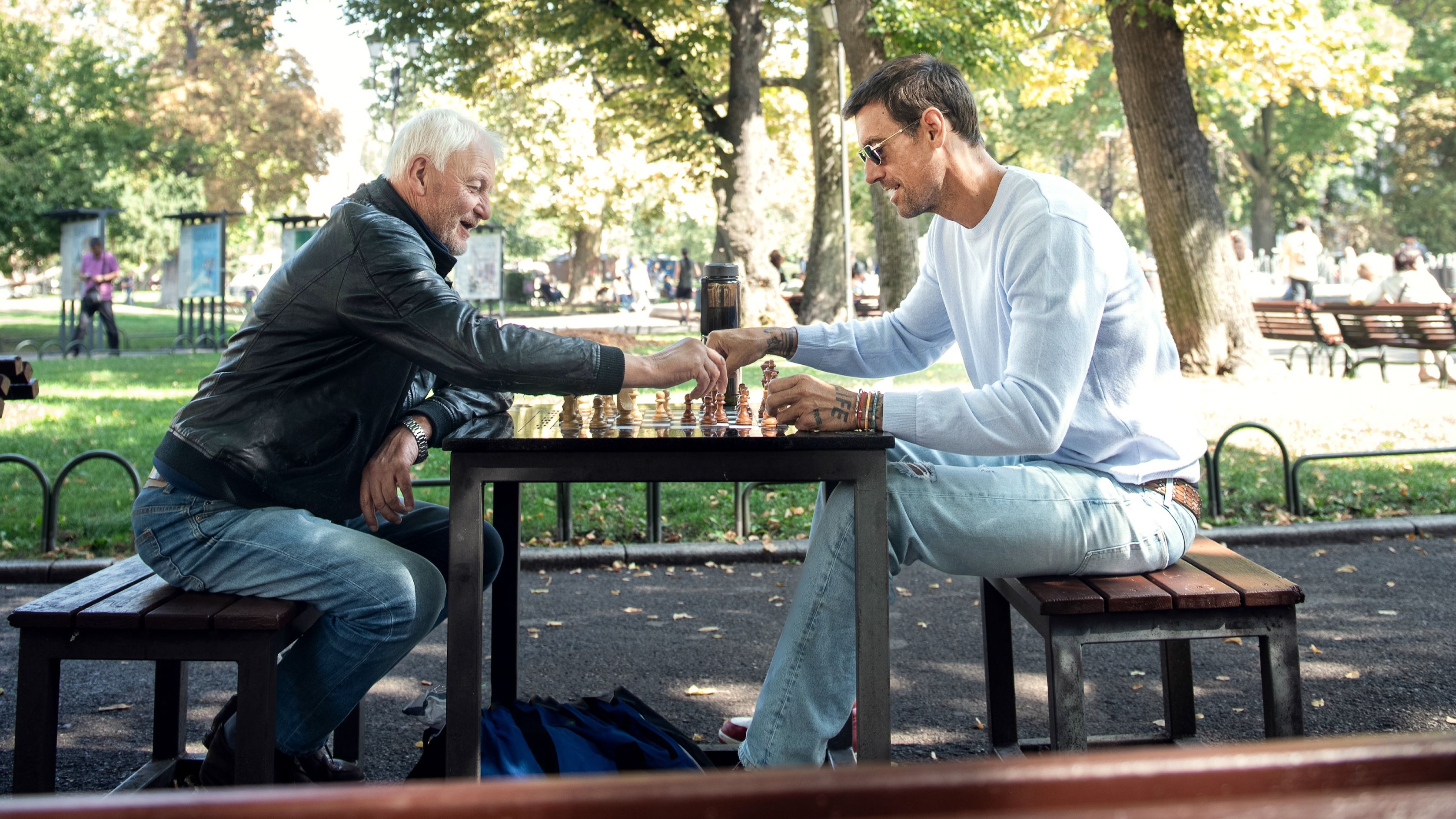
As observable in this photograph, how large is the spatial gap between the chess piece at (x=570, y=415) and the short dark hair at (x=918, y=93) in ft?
3.52

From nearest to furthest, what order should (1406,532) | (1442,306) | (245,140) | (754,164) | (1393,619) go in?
(1393,619), (1406,532), (1442,306), (754,164), (245,140)

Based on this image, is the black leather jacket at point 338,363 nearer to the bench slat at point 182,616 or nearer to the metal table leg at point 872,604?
the bench slat at point 182,616

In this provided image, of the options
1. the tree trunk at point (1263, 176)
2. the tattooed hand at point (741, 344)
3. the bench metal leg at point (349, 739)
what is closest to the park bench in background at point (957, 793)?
the tattooed hand at point (741, 344)

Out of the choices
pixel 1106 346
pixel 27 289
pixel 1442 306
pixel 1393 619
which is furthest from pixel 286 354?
pixel 27 289

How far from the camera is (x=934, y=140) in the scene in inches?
130

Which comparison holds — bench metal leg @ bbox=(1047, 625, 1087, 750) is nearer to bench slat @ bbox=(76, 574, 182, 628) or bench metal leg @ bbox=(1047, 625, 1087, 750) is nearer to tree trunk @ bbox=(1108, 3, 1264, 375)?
bench slat @ bbox=(76, 574, 182, 628)

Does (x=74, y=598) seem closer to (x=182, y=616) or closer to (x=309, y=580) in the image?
(x=182, y=616)

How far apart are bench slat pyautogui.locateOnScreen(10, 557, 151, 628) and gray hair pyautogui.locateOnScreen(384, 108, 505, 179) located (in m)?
1.19

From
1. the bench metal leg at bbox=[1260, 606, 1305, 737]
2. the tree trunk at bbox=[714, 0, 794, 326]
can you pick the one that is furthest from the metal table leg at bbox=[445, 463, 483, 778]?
the tree trunk at bbox=[714, 0, 794, 326]

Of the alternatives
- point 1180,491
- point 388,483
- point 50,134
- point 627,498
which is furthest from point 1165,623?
point 50,134

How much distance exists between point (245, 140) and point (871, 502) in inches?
1516

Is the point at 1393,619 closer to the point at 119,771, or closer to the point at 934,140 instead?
the point at 934,140

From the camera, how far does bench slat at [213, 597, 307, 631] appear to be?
2.67 m

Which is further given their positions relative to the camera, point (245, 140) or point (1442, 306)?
point (245, 140)
